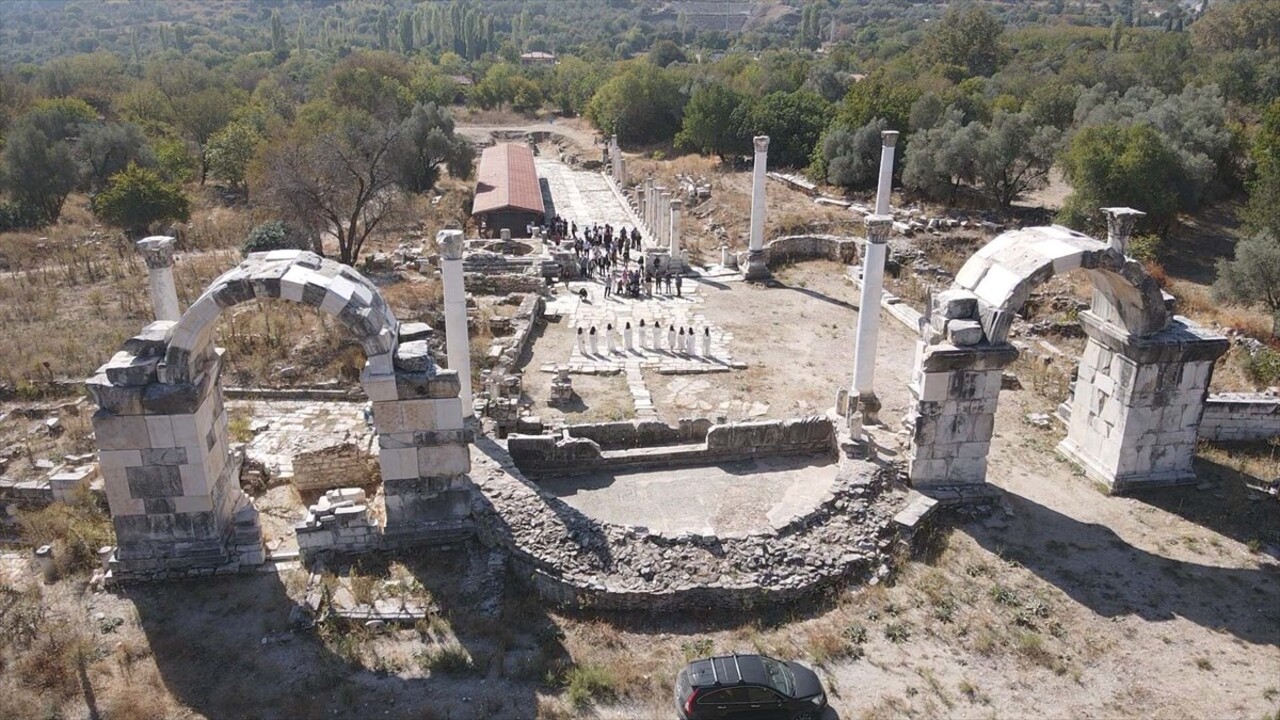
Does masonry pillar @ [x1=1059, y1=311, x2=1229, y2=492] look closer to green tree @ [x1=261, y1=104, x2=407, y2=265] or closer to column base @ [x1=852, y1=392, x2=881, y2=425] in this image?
column base @ [x1=852, y1=392, x2=881, y2=425]

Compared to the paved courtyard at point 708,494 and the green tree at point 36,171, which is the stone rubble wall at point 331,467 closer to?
the paved courtyard at point 708,494

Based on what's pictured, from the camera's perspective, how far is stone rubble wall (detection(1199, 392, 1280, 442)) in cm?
1585

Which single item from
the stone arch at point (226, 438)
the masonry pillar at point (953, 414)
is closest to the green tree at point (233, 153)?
the stone arch at point (226, 438)

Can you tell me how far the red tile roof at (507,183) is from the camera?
3481 cm

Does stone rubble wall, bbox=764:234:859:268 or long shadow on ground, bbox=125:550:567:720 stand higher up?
stone rubble wall, bbox=764:234:859:268

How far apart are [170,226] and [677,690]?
1212 inches

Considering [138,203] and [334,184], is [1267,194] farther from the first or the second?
[138,203]

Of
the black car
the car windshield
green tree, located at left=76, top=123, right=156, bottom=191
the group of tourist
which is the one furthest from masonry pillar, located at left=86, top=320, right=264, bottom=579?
green tree, located at left=76, top=123, right=156, bottom=191

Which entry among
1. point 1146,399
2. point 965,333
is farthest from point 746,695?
point 1146,399

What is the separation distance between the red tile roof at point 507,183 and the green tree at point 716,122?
33.1 ft

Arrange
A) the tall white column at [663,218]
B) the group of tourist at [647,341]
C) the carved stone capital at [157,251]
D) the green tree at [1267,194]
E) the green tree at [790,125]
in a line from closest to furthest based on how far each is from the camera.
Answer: the carved stone capital at [157,251] → the group of tourist at [647,341] → the green tree at [1267,194] → the tall white column at [663,218] → the green tree at [790,125]

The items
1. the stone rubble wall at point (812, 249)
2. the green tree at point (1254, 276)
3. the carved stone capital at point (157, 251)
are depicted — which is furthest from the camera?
the stone rubble wall at point (812, 249)

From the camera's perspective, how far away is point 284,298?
1110 cm

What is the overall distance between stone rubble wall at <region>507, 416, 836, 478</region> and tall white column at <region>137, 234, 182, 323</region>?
578cm
